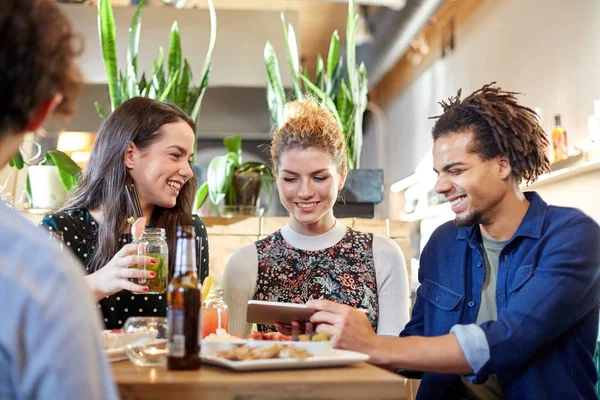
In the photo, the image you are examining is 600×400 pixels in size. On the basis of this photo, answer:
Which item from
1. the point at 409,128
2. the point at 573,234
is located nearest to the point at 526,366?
the point at 573,234

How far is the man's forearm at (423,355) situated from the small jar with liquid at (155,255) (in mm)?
463

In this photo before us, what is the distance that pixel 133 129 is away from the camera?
202cm

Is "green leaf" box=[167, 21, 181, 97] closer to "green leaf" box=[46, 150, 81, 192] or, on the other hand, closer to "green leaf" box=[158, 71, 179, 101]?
"green leaf" box=[158, 71, 179, 101]

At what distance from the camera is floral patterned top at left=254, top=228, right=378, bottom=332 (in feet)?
6.74

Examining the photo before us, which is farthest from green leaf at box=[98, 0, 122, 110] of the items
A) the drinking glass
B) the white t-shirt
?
the drinking glass

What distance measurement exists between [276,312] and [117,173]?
864 mm

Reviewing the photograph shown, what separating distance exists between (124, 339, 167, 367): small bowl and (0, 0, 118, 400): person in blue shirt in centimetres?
44

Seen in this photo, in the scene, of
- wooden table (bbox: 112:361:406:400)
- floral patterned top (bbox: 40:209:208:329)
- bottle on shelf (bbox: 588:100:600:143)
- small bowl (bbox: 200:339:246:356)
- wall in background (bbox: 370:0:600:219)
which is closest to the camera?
wooden table (bbox: 112:361:406:400)

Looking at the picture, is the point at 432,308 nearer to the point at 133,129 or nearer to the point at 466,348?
the point at 466,348

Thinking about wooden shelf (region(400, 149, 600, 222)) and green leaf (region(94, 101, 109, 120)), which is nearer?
green leaf (region(94, 101, 109, 120))

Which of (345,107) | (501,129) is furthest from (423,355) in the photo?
(345,107)

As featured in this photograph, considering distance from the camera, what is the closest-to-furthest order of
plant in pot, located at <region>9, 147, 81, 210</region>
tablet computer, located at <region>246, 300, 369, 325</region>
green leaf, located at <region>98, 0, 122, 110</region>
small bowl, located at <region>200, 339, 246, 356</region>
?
small bowl, located at <region>200, 339, 246, 356</region>, tablet computer, located at <region>246, 300, 369, 325</region>, plant in pot, located at <region>9, 147, 81, 210</region>, green leaf, located at <region>98, 0, 122, 110</region>

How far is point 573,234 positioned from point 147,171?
1.15 m

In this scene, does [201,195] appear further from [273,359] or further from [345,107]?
[273,359]
